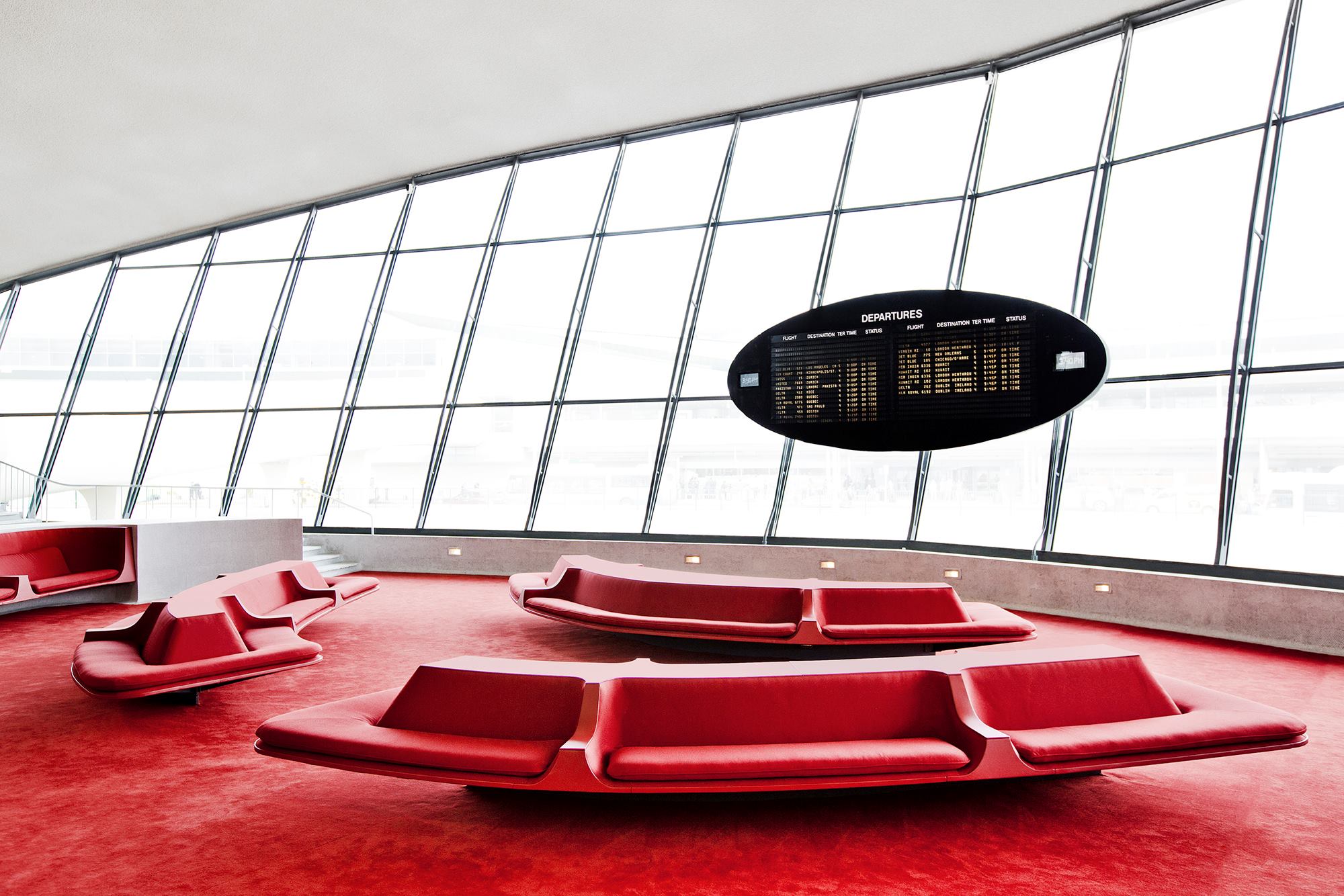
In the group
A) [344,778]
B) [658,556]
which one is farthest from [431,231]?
[344,778]

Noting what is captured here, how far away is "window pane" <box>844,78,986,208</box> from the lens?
8.70 metres

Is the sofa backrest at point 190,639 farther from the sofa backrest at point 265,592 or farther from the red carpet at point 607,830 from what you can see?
the sofa backrest at point 265,592

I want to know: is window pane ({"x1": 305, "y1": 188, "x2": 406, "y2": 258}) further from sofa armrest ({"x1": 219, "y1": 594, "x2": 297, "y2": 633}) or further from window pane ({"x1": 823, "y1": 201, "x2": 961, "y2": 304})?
sofa armrest ({"x1": 219, "y1": 594, "x2": 297, "y2": 633})

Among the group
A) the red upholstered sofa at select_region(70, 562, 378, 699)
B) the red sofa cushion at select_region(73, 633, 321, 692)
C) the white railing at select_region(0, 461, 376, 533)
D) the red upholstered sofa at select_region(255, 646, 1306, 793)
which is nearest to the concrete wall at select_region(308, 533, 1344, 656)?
the white railing at select_region(0, 461, 376, 533)

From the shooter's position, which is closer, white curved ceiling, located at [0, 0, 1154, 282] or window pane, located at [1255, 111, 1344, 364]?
window pane, located at [1255, 111, 1344, 364]

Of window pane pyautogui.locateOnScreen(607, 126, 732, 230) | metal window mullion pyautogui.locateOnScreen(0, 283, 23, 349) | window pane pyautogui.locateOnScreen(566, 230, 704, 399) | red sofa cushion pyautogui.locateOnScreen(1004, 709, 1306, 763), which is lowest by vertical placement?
red sofa cushion pyautogui.locateOnScreen(1004, 709, 1306, 763)

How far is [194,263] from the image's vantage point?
1195 cm

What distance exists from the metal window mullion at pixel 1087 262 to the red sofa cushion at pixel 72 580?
8770 mm

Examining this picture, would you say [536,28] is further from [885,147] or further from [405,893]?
[405,893]

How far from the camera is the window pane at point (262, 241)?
11.6m

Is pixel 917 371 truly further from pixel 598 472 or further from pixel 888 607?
pixel 598 472

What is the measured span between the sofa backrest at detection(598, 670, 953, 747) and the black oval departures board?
3.51 metres

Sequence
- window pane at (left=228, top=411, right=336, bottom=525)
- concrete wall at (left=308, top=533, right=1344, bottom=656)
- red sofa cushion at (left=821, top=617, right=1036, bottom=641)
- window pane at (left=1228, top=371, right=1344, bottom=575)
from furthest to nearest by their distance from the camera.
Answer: window pane at (left=228, top=411, right=336, bottom=525) → window pane at (left=1228, top=371, right=1344, bottom=575) → concrete wall at (left=308, top=533, right=1344, bottom=656) → red sofa cushion at (left=821, top=617, right=1036, bottom=641)

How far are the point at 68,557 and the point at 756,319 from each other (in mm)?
7498
